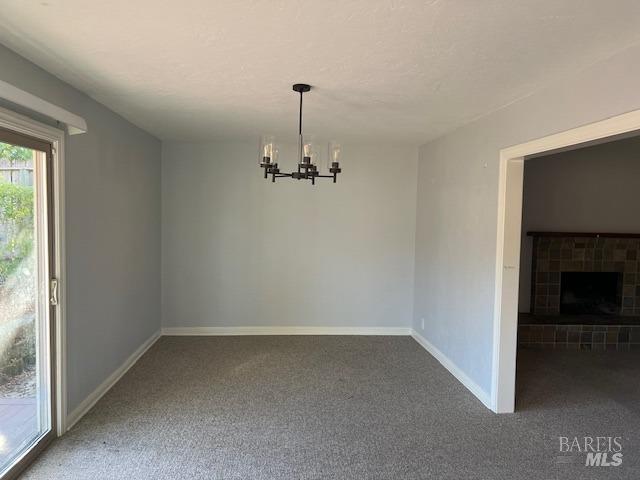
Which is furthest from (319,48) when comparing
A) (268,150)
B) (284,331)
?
(284,331)

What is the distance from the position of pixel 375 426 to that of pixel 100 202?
277 cm

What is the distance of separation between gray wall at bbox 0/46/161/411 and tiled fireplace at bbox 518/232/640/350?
4388 mm

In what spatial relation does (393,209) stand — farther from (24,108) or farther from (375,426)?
(24,108)

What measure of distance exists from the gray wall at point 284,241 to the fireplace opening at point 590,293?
206 centimetres

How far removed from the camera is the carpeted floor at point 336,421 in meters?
2.41

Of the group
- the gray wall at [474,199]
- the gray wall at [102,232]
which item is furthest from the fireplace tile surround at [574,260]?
the gray wall at [102,232]

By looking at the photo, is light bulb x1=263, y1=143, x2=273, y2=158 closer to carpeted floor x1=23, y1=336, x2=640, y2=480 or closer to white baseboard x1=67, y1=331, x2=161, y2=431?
carpeted floor x1=23, y1=336, x2=640, y2=480

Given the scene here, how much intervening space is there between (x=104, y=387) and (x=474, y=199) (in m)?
3.59

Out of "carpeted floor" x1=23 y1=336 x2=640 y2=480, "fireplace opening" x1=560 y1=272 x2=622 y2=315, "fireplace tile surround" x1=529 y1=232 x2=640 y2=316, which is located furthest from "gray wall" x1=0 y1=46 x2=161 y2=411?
"fireplace opening" x1=560 y1=272 x2=622 y2=315

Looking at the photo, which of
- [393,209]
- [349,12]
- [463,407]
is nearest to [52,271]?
[349,12]

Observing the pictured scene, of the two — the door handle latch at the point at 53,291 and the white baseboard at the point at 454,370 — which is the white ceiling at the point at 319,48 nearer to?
the door handle latch at the point at 53,291

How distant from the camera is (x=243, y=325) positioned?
508 cm

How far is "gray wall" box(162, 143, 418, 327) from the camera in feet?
16.2

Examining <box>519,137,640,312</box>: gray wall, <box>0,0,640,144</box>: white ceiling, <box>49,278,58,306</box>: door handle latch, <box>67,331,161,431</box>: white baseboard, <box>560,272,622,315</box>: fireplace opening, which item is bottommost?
<box>67,331,161,431</box>: white baseboard
